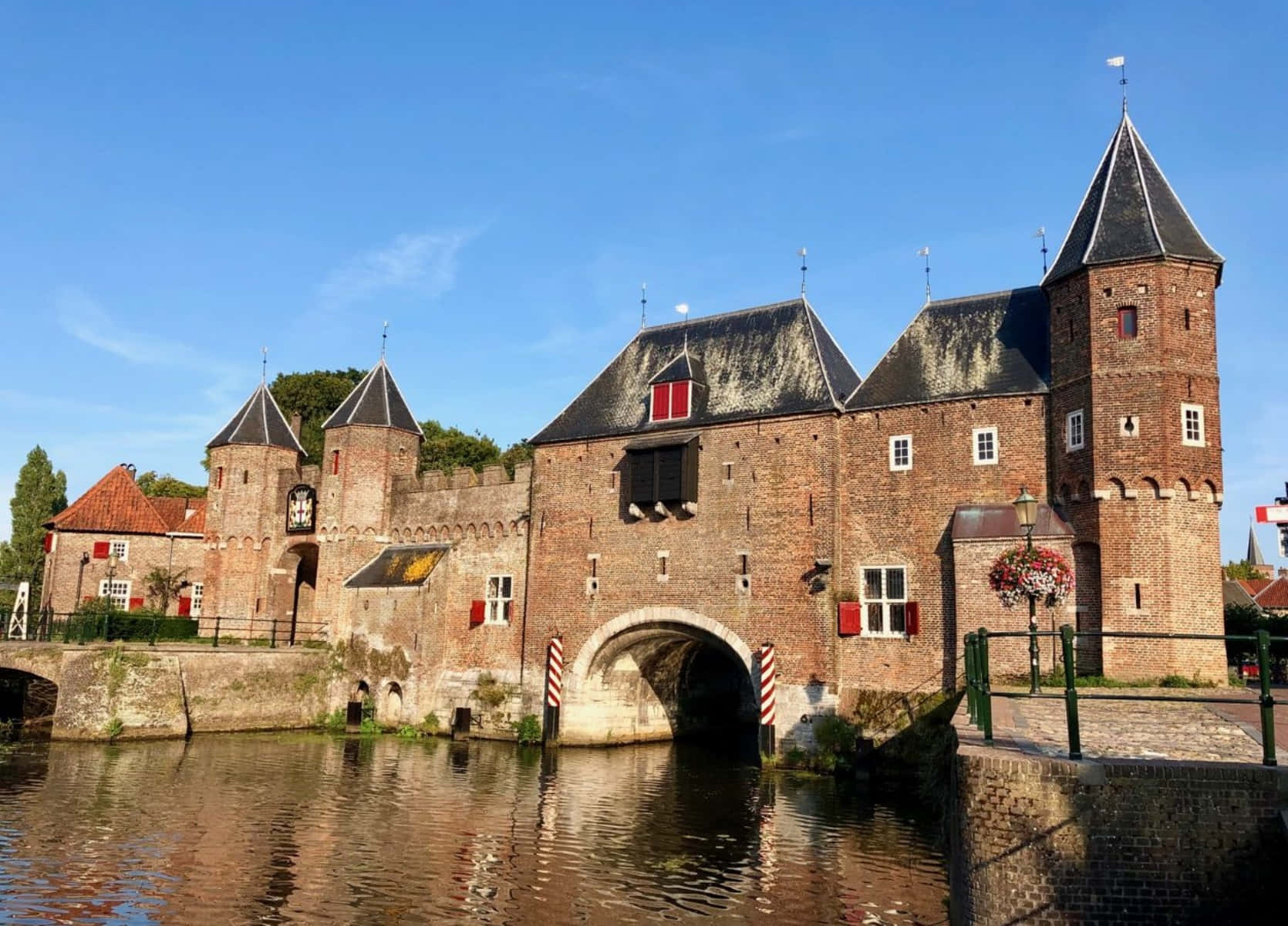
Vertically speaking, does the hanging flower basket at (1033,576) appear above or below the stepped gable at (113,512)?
below

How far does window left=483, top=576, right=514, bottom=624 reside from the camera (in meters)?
28.5

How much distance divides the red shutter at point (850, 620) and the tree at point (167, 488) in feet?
159

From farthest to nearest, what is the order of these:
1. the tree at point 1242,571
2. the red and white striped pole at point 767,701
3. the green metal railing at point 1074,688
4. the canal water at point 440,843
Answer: the tree at point 1242,571
the red and white striped pole at point 767,701
the canal water at point 440,843
the green metal railing at point 1074,688

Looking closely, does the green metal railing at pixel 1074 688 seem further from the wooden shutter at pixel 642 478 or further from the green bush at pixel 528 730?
the green bush at pixel 528 730

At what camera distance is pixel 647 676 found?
28.3 metres

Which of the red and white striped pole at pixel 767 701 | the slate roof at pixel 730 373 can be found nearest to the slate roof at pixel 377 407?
the slate roof at pixel 730 373

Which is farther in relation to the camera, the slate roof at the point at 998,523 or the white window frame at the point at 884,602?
the white window frame at the point at 884,602

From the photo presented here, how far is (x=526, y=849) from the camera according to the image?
14500 mm

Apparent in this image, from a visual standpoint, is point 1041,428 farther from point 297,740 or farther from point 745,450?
point 297,740

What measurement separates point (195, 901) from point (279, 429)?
2556 centimetres

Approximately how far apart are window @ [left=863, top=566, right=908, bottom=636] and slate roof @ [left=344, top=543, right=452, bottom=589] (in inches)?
516

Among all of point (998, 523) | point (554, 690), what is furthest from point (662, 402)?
point (998, 523)

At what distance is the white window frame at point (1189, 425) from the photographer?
768 inches

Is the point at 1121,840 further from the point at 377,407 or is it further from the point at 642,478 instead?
the point at 377,407
